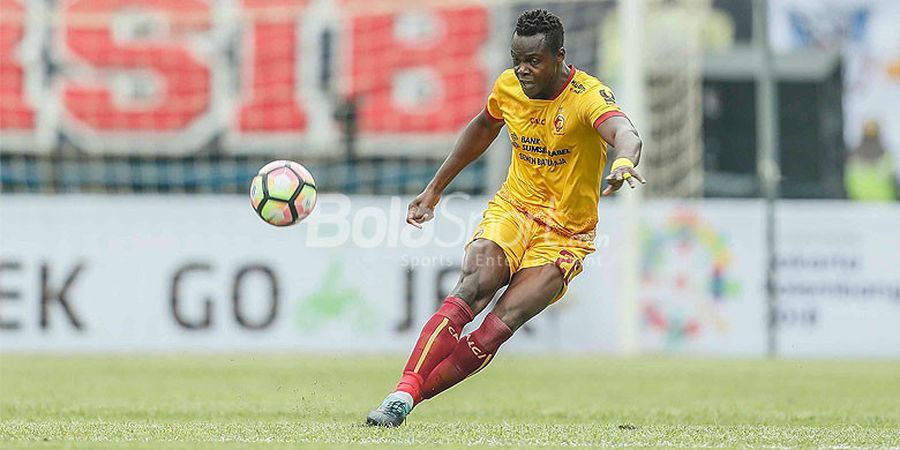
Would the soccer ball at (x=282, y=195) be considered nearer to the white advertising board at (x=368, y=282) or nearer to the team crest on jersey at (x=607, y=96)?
the team crest on jersey at (x=607, y=96)

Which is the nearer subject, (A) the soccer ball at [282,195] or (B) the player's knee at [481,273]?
(B) the player's knee at [481,273]

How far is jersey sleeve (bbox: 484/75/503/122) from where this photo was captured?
7.56m

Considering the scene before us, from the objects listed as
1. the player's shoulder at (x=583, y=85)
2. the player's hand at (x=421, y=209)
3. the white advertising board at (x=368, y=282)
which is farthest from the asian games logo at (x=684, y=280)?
the player's shoulder at (x=583, y=85)

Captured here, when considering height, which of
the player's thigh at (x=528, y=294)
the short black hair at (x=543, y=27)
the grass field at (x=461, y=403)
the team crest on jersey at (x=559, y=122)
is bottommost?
the grass field at (x=461, y=403)

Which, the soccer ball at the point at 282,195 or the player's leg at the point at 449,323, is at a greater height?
the soccer ball at the point at 282,195

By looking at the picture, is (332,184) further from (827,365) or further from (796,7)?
(796,7)

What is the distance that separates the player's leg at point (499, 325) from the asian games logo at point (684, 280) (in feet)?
26.4

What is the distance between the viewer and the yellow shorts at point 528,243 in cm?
735

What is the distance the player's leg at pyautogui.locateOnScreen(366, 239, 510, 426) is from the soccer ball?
956 mm

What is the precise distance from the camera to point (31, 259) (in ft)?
48.3

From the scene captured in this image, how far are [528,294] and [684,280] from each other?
8.19 meters

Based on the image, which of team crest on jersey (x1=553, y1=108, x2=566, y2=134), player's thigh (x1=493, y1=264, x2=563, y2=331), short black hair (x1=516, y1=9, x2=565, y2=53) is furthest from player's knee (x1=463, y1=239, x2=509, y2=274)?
short black hair (x1=516, y1=9, x2=565, y2=53)

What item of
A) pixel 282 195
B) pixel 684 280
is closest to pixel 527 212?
pixel 282 195

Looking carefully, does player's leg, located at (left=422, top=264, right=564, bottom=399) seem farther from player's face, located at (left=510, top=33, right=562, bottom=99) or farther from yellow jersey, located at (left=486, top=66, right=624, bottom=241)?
player's face, located at (left=510, top=33, right=562, bottom=99)
